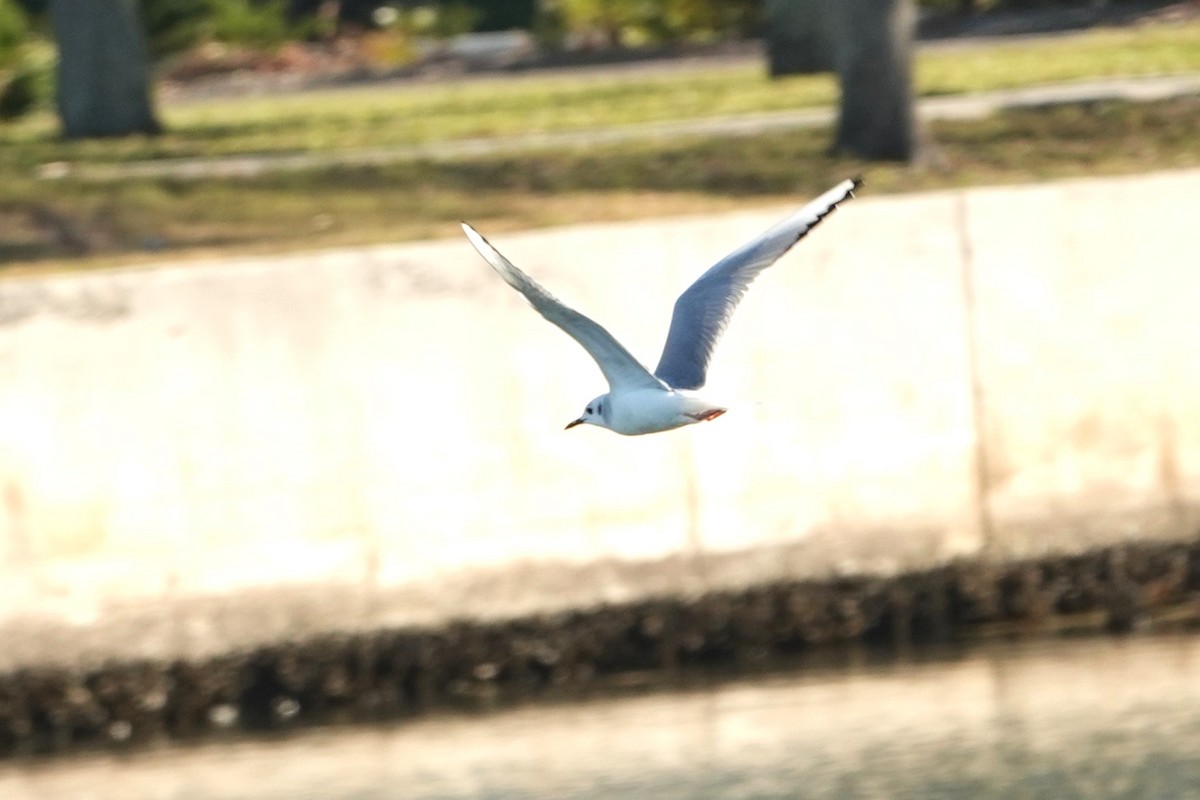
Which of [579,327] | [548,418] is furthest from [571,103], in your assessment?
[579,327]

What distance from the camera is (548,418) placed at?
11695 millimetres

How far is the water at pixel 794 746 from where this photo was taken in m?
10.7

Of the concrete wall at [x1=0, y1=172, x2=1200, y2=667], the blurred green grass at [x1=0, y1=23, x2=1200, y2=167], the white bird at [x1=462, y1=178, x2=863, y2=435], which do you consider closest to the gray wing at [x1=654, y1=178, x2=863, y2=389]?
the white bird at [x1=462, y1=178, x2=863, y2=435]

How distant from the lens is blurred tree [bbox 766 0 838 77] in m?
19.7

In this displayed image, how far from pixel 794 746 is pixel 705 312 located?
3050 mm

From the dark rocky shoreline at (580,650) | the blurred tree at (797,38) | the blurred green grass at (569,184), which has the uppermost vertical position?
the blurred tree at (797,38)

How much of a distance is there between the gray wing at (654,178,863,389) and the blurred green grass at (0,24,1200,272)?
489cm

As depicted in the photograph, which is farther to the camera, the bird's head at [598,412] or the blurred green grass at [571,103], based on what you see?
the blurred green grass at [571,103]

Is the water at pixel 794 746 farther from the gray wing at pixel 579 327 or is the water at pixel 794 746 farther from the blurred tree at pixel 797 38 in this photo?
the blurred tree at pixel 797 38

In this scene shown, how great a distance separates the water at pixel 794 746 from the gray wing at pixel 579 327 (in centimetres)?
281

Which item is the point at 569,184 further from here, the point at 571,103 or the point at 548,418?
the point at 571,103

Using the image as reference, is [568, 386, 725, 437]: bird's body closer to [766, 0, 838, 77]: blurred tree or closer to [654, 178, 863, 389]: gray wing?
[654, 178, 863, 389]: gray wing

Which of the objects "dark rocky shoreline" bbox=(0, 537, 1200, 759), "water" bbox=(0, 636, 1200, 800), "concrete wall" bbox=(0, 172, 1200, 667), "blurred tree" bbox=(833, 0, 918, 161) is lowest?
"water" bbox=(0, 636, 1200, 800)

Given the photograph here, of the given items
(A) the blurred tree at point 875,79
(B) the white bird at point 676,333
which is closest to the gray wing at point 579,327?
(B) the white bird at point 676,333
